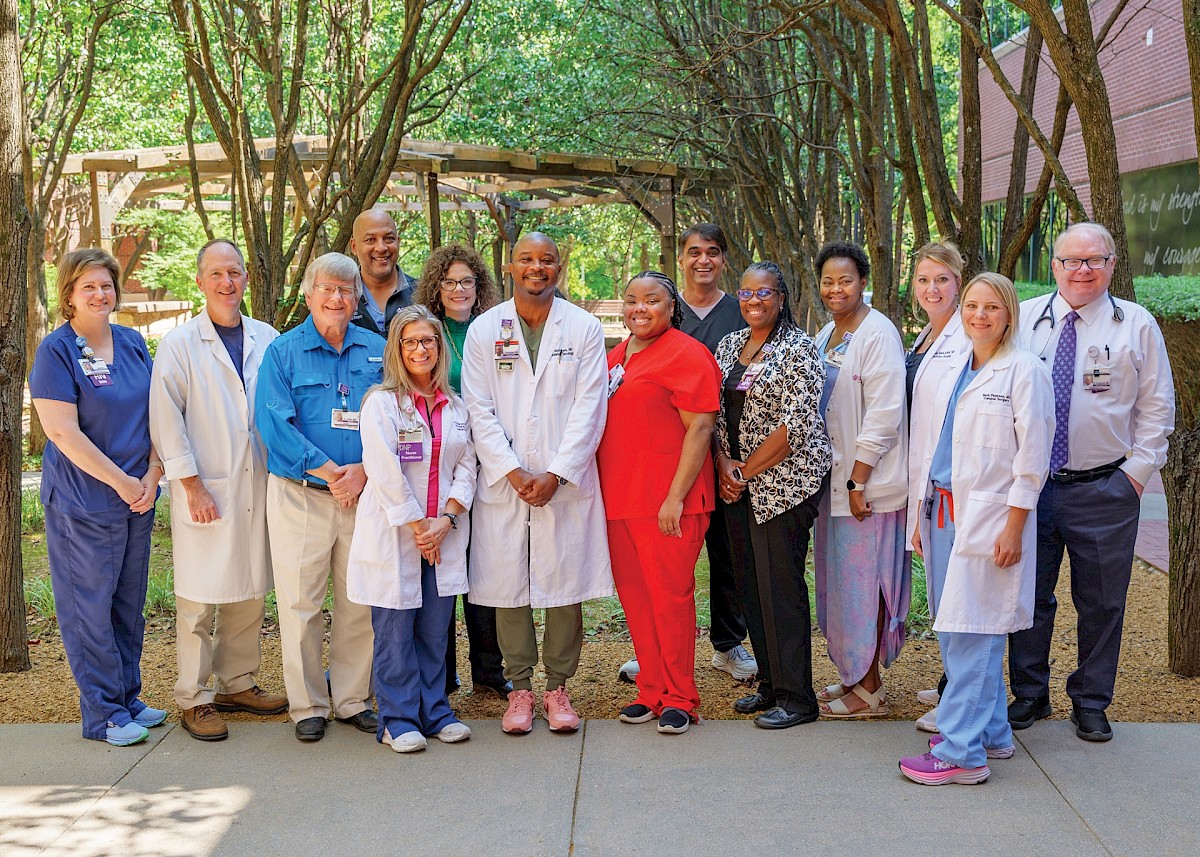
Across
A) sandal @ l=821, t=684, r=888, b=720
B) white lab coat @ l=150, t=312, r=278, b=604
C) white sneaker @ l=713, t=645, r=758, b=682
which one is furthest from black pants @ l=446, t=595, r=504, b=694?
sandal @ l=821, t=684, r=888, b=720

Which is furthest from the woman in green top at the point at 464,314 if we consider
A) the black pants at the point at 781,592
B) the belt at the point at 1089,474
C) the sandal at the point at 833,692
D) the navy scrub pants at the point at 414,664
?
the belt at the point at 1089,474

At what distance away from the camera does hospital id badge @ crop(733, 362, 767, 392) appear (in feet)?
16.2

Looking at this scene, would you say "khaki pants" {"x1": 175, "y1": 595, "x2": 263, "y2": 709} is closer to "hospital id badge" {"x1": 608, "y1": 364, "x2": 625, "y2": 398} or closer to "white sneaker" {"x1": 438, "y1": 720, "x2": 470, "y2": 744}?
"white sneaker" {"x1": 438, "y1": 720, "x2": 470, "y2": 744}

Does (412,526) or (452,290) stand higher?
(452,290)

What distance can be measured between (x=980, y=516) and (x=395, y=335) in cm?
244

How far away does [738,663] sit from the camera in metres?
5.82

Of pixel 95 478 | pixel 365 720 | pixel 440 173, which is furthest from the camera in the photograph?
pixel 440 173

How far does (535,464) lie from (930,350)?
69.1 inches

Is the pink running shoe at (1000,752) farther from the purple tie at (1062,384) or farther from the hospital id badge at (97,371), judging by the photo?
the hospital id badge at (97,371)

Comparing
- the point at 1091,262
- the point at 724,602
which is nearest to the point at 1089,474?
the point at 1091,262

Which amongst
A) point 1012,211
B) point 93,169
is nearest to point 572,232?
point 93,169

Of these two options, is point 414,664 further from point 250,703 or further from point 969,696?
point 969,696

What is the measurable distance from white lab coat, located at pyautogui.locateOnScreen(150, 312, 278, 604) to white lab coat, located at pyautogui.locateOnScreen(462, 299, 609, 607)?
3.23ft

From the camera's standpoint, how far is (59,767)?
4.73m
